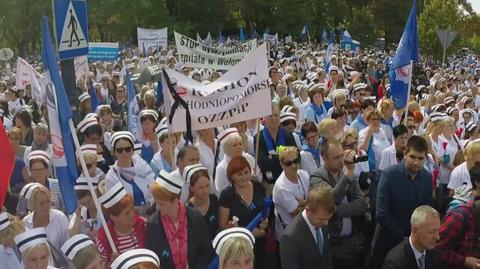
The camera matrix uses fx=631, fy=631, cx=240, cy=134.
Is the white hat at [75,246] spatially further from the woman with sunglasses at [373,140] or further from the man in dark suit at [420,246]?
the woman with sunglasses at [373,140]

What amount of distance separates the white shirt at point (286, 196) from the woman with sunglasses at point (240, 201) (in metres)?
0.25

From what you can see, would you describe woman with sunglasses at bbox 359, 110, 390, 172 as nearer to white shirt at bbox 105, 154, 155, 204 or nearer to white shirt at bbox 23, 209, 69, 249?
white shirt at bbox 105, 154, 155, 204

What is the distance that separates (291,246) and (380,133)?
3.91m

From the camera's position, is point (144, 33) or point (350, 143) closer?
point (350, 143)

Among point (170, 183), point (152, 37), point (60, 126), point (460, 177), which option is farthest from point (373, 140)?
point (152, 37)

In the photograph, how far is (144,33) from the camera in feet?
83.6

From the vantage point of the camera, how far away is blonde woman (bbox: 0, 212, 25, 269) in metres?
4.77

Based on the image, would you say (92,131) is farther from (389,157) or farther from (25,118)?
(389,157)

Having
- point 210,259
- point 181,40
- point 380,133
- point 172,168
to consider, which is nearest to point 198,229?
point 210,259

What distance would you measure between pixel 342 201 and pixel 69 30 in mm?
3317

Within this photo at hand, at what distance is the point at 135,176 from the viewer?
21.3 feet

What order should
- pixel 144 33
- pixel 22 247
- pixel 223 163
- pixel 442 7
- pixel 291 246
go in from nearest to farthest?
pixel 22 247 < pixel 291 246 < pixel 223 163 < pixel 144 33 < pixel 442 7

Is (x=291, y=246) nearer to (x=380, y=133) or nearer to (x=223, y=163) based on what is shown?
(x=223, y=163)

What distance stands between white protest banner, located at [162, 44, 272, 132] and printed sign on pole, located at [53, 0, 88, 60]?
0.96 meters
